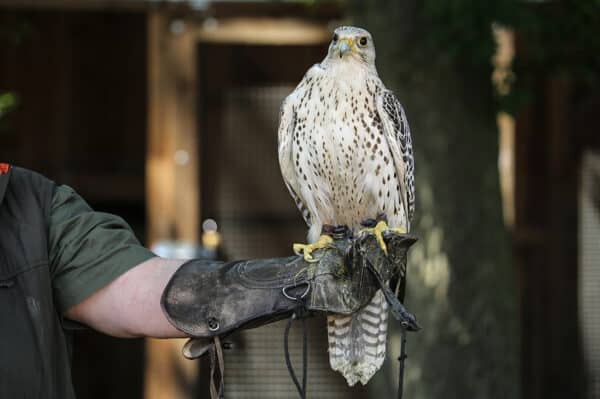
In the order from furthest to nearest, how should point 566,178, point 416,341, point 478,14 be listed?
1. point 566,178
2. point 416,341
3. point 478,14

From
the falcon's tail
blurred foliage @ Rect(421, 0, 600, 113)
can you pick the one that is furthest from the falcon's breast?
blurred foliage @ Rect(421, 0, 600, 113)

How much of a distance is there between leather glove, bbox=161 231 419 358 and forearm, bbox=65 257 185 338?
0.04m

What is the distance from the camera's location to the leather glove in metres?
2.61

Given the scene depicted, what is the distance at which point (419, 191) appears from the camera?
484cm

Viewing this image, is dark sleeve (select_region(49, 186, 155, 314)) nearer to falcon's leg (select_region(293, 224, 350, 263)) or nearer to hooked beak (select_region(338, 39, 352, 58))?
falcon's leg (select_region(293, 224, 350, 263))

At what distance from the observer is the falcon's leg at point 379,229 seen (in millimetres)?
2674

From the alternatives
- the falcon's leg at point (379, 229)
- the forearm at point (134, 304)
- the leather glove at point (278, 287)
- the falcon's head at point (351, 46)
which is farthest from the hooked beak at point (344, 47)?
the forearm at point (134, 304)

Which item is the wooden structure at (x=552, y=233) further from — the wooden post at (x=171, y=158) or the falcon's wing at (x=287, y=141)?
the falcon's wing at (x=287, y=141)

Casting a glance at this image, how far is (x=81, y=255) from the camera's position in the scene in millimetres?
2674

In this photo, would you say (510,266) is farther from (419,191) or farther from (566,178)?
(566,178)

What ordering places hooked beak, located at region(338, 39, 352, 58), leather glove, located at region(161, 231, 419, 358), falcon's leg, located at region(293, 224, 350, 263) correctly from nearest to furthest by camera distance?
leather glove, located at region(161, 231, 419, 358), falcon's leg, located at region(293, 224, 350, 263), hooked beak, located at region(338, 39, 352, 58)

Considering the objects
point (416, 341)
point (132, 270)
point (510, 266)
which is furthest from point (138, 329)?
point (510, 266)

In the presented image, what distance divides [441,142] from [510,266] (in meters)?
0.68

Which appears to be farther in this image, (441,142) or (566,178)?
(566,178)
